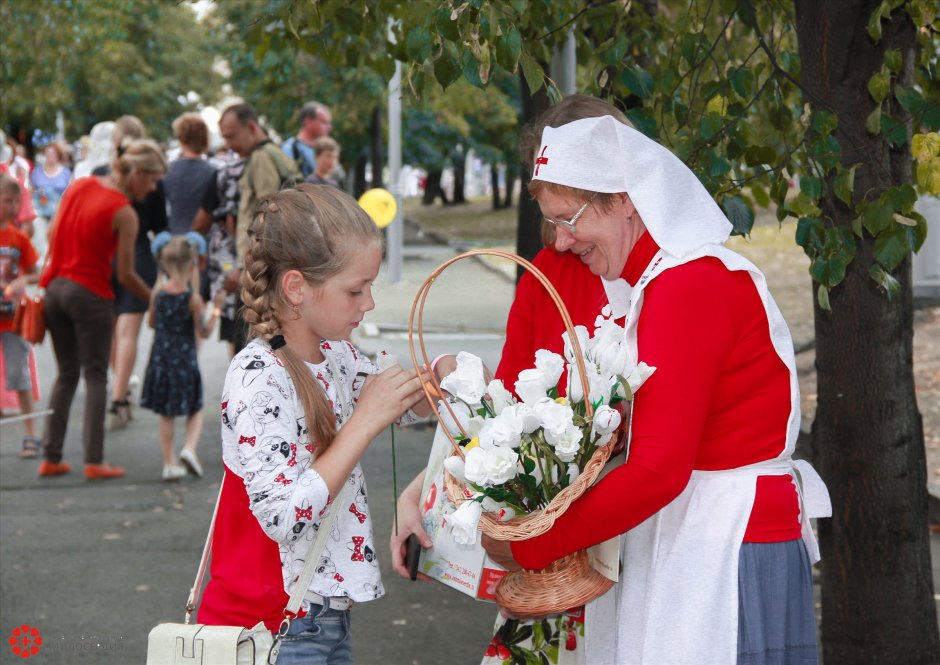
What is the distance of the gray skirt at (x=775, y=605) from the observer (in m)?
2.66

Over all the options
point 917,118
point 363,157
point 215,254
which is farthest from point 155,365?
point 363,157

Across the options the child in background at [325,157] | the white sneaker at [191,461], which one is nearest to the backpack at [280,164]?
the white sneaker at [191,461]

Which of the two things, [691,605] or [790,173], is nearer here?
[691,605]

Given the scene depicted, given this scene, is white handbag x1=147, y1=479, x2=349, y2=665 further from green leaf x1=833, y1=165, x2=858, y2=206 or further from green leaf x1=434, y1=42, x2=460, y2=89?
green leaf x1=833, y1=165, x2=858, y2=206

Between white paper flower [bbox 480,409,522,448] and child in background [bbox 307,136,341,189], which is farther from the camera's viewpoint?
child in background [bbox 307,136,341,189]

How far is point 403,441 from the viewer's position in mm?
9625

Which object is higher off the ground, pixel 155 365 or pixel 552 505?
pixel 552 505

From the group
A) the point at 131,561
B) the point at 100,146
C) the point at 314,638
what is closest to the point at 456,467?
the point at 314,638

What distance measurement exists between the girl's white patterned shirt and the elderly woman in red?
1.29 feet

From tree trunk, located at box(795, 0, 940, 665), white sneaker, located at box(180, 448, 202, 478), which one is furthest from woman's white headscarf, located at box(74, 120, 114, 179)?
tree trunk, located at box(795, 0, 940, 665)

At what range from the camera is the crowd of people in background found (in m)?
8.37

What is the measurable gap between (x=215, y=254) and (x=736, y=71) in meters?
6.00

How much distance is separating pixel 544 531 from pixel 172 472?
6253mm

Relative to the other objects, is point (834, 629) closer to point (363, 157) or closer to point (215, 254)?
point (215, 254)
